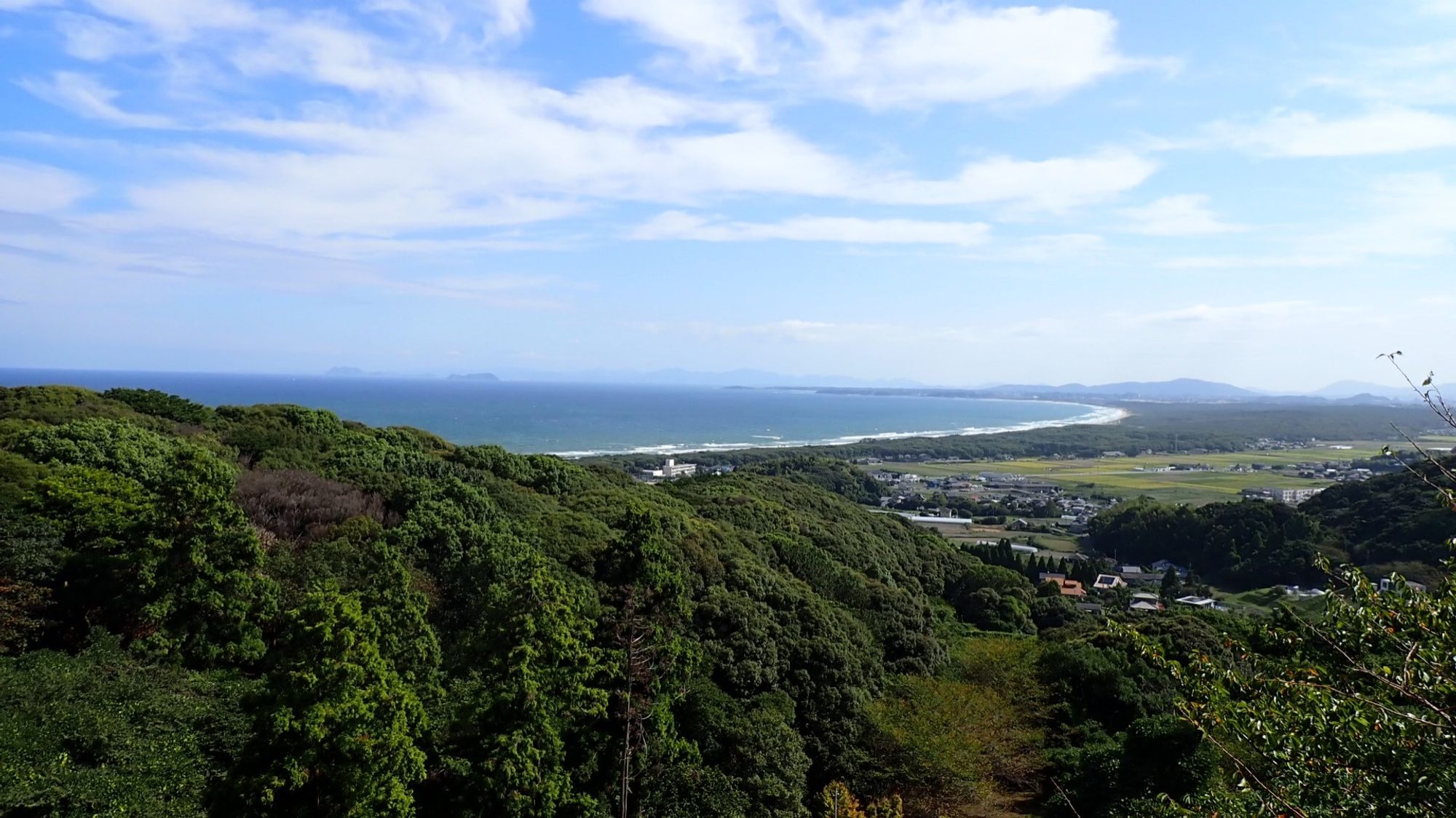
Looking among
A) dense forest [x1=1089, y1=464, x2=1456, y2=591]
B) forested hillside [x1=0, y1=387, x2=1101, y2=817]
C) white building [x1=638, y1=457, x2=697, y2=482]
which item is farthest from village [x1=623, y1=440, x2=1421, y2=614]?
forested hillside [x1=0, y1=387, x2=1101, y2=817]

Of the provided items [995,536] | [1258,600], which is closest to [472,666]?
[1258,600]

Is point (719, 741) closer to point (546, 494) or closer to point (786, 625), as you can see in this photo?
point (786, 625)

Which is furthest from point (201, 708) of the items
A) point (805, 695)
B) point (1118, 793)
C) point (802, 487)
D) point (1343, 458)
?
point (1343, 458)

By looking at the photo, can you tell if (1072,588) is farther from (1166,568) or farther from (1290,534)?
(1290,534)

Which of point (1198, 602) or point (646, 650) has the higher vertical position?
point (646, 650)

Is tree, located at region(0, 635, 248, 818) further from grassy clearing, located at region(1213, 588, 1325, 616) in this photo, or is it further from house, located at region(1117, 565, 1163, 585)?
house, located at region(1117, 565, 1163, 585)

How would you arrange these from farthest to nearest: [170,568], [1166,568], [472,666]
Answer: [1166,568]
[472,666]
[170,568]

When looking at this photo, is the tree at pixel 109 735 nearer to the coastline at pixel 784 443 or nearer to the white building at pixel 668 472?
the coastline at pixel 784 443
